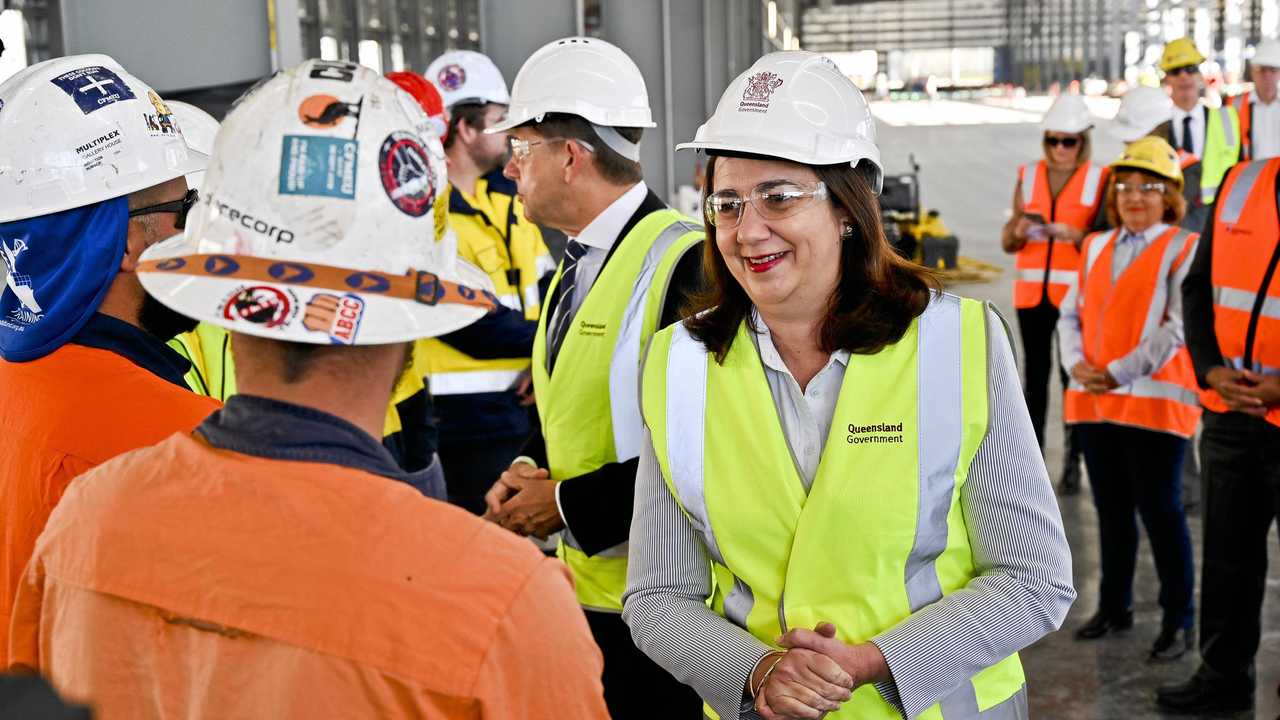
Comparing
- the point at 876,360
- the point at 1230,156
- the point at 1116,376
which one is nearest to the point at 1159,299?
the point at 1116,376

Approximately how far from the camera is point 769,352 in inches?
87.4

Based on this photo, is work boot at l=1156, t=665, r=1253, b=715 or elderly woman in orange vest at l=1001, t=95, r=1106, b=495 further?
elderly woman in orange vest at l=1001, t=95, r=1106, b=495

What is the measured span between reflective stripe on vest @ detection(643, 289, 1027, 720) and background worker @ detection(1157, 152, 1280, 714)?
2205 millimetres

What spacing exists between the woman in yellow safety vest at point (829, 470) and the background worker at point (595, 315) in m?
0.45

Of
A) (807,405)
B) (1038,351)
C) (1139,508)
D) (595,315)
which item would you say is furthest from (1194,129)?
(807,405)

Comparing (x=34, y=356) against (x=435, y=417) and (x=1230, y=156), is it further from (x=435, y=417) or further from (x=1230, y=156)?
(x=1230, y=156)

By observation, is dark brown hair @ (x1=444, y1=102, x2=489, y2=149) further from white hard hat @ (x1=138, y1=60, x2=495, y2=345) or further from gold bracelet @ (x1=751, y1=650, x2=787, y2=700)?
white hard hat @ (x1=138, y1=60, x2=495, y2=345)

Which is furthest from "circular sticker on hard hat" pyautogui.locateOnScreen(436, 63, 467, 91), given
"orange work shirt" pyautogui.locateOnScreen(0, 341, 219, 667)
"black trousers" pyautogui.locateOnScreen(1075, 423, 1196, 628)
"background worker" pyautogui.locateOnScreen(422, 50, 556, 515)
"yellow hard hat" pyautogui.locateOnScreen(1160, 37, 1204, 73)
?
"yellow hard hat" pyautogui.locateOnScreen(1160, 37, 1204, 73)

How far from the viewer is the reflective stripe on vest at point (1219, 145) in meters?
8.00

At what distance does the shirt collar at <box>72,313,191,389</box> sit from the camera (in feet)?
6.08

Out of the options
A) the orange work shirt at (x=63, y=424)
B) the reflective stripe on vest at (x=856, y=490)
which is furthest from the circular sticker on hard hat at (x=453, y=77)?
the orange work shirt at (x=63, y=424)

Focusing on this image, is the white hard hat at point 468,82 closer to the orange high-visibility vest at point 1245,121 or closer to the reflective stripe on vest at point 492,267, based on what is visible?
the reflective stripe on vest at point 492,267

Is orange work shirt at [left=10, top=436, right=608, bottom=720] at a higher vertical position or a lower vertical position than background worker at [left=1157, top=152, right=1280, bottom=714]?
higher

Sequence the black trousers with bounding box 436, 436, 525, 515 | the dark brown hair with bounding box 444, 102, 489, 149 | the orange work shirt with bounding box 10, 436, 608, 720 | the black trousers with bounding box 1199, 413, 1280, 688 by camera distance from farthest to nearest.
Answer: the dark brown hair with bounding box 444, 102, 489, 149 → the black trousers with bounding box 436, 436, 525, 515 → the black trousers with bounding box 1199, 413, 1280, 688 → the orange work shirt with bounding box 10, 436, 608, 720
